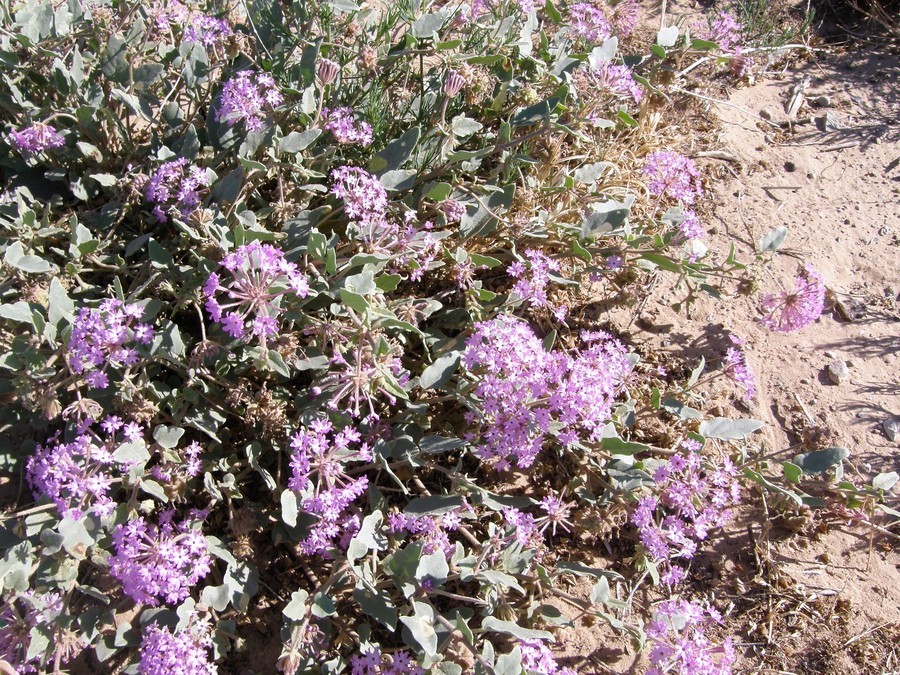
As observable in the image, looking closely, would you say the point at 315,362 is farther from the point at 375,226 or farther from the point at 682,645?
the point at 682,645

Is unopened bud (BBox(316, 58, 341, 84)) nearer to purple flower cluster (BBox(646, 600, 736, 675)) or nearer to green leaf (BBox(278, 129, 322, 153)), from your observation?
green leaf (BBox(278, 129, 322, 153))

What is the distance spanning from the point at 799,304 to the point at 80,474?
11.0ft

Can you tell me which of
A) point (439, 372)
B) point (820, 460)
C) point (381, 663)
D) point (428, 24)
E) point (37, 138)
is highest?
point (37, 138)

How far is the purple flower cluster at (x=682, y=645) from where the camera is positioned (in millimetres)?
2812

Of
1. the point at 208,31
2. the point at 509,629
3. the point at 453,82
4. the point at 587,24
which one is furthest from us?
the point at 587,24

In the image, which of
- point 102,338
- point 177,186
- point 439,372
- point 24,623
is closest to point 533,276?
point 439,372

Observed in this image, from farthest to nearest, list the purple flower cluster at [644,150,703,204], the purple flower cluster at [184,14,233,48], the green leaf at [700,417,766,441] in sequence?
the purple flower cluster at [644,150,703,204] < the purple flower cluster at [184,14,233,48] < the green leaf at [700,417,766,441]

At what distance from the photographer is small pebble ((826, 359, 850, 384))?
394 cm

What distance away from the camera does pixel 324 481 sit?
2934 millimetres

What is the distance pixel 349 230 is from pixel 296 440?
0.99 metres

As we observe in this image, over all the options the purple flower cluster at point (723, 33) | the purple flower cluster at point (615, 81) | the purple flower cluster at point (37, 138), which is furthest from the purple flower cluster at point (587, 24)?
the purple flower cluster at point (37, 138)

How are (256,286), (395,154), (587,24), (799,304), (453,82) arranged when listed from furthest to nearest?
(587,24) → (799,304) → (395,154) → (453,82) → (256,286)

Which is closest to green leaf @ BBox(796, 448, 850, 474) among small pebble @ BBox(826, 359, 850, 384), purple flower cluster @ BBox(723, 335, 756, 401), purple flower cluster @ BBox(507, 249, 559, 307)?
purple flower cluster @ BBox(723, 335, 756, 401)

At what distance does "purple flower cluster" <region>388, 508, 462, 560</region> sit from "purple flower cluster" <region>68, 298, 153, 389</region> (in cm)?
119
